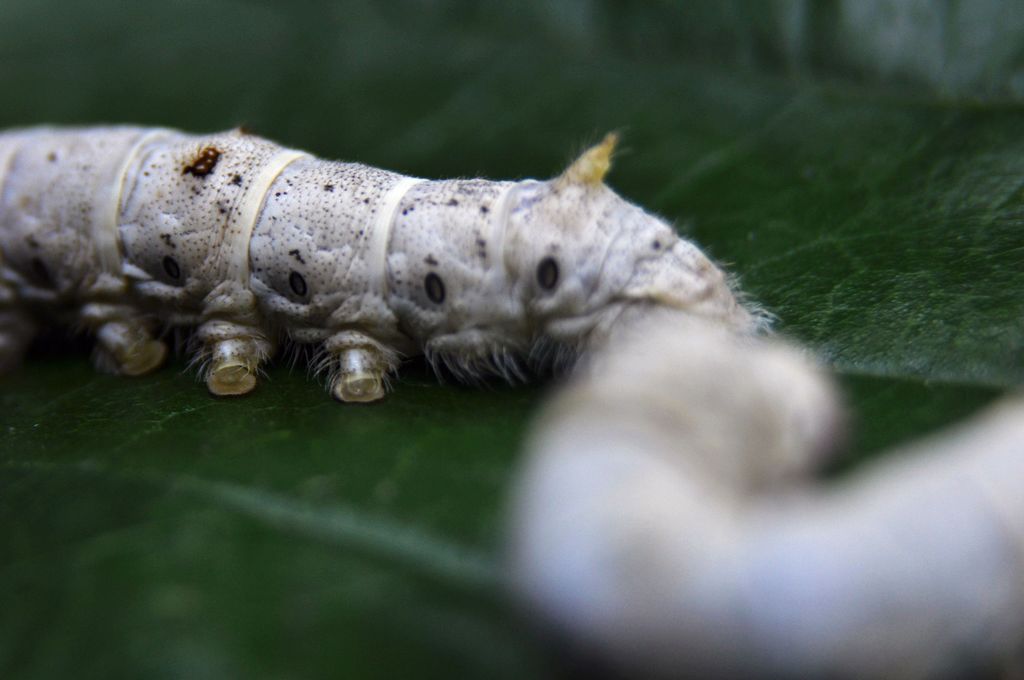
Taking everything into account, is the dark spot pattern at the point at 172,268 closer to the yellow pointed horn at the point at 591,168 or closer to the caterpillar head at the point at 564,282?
the caterpillar head at the point at 564,282

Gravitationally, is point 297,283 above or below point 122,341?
above

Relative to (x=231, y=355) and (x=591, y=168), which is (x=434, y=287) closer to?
(x=591, y=168)

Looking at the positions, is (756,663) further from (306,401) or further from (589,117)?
(589,117)

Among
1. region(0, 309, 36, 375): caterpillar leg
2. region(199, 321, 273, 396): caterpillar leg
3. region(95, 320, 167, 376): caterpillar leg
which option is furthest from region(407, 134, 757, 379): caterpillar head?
region(0, 309, 36, 375): caterpillar leg

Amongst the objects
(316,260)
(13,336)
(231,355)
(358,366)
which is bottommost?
(13,336)

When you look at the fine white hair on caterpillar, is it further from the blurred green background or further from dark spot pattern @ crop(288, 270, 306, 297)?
dark spot pattern @ crop(288, 270, 306, 297)

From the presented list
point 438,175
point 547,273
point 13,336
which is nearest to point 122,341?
point 13,336
